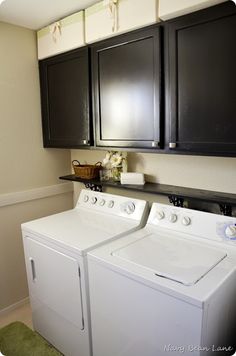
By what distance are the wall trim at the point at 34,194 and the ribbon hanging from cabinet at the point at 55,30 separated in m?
1.25

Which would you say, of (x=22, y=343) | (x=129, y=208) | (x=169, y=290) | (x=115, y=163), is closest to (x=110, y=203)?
(x=129, y=208)

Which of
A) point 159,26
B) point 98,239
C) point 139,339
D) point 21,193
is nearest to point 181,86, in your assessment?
point 159,26

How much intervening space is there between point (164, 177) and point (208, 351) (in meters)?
1.12

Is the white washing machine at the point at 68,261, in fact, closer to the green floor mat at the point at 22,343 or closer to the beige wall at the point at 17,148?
the green floor mat at the point at 22,343

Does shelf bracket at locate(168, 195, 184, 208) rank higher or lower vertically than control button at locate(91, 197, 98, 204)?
higher

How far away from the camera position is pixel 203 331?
1.12 metres

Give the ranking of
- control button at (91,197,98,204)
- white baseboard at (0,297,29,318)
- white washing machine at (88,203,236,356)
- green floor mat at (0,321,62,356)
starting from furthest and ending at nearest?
white baseboard at (0,297,29,318) → control button at (91,197,98,204) → green floor mat at (0,321,62,356) → white washing machine at (88,203,236,356)

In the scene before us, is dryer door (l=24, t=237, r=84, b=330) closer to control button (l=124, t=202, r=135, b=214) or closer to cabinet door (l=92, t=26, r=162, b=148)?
Result: control button (l=124, t=202, r=135, b=214)

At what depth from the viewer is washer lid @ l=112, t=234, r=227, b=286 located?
4.18 ft

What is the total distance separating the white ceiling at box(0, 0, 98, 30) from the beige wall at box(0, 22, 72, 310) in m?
0.14

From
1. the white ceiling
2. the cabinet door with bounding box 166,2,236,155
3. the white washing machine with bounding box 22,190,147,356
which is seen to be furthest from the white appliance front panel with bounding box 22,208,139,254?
the white ceiling

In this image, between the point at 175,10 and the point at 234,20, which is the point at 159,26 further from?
the point at 234,20

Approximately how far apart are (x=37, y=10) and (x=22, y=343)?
2.36 meters

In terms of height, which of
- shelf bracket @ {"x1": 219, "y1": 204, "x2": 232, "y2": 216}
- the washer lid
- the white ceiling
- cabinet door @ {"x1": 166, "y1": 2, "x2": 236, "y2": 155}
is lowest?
the washer lid
